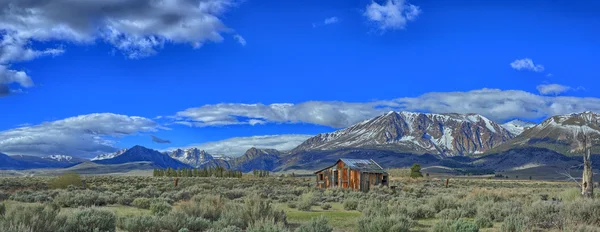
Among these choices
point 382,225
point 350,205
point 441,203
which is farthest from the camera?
point 350,205

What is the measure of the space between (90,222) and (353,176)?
33583mm

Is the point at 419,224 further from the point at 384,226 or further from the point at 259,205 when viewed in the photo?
the point at 259,205

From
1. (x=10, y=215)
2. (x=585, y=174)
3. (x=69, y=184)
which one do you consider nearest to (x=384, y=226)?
(x=10, y=215)

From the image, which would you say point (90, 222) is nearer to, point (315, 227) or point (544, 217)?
point (315, 227)

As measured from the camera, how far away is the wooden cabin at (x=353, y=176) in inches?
1674

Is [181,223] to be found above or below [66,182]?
below

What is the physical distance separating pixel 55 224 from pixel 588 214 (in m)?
13.1

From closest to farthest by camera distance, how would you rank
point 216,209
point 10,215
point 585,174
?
point 10,215 < point 216,209 < point 585,174

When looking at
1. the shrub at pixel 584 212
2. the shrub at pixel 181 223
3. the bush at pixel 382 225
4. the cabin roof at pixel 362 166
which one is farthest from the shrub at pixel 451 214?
the cabin roof at pixel 362 166

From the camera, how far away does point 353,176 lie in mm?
43000

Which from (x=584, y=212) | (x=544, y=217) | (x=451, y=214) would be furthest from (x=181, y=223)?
(x=584, y=212)

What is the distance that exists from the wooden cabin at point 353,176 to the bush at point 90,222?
31969 mm

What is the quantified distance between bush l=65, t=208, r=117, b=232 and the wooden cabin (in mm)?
31969

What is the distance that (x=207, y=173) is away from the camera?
100375mm
